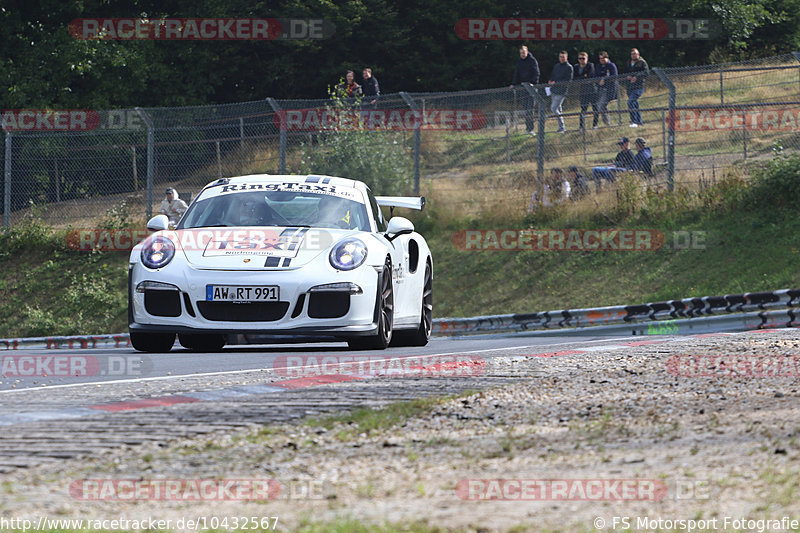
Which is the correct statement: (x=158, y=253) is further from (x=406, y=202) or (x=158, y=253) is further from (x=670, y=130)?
(x=670, y=130)

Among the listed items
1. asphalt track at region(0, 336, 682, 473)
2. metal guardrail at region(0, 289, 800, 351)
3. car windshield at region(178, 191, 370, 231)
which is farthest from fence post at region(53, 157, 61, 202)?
car windshield at region(178, 191, 370, 231)

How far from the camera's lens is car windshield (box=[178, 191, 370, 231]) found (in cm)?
1104

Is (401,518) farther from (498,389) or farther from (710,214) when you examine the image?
(710,214)

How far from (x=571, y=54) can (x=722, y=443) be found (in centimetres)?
3593

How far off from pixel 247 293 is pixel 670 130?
12778mm

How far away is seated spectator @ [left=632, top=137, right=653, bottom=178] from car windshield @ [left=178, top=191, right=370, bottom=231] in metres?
11.5

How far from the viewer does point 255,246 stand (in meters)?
10.4

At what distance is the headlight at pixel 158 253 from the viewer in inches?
404

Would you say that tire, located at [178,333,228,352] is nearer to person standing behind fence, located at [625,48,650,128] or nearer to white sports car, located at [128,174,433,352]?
white sports car, located at [128,174,433,352]

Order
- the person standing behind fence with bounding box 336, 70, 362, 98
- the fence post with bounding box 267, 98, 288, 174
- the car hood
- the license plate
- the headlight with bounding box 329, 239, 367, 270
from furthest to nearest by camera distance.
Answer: the person standing behind fence with bounding box 336, 70, 362, 98 → the fence post with bounding box 267, 98, 288, 174 → the headlight with bounding box 329, 239, 367, 270 → the car hood → the license plate

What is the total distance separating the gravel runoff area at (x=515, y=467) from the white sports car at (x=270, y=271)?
9.92 feet

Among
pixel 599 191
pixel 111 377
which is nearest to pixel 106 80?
pixel 599 191

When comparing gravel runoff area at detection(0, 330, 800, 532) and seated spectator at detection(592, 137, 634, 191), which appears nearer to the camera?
gravel runoff area at detection(0, 330, 800, 532)

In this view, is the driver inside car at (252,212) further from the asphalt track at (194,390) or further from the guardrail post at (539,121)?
the guardrail post at (539,121)
